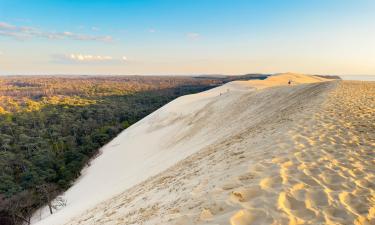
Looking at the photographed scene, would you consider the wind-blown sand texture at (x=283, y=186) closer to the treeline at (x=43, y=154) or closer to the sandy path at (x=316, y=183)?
the sandy path at (x=316, y=183)

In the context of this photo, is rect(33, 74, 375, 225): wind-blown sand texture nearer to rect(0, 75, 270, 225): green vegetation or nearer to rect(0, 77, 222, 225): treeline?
rect(0, 77, 222, 225): treeline

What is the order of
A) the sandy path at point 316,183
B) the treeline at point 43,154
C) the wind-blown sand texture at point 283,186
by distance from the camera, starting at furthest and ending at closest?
1. the treeline at point 43,154
2. the wind-blown sand texture at point 283,186
3. the sandy path at point 316,183

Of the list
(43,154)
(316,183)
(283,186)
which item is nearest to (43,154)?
(43,154)

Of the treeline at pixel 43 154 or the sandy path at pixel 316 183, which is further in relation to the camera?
the treeline at pixel 43 154

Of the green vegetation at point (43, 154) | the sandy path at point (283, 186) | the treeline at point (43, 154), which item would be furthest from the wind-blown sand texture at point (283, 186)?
the green vegetation at point (43, 154)

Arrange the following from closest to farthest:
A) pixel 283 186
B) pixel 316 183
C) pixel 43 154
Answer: pixel 283 186, pixel 316 183, pixel 43 154

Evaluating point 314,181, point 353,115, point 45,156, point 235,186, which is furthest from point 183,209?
point 45,156

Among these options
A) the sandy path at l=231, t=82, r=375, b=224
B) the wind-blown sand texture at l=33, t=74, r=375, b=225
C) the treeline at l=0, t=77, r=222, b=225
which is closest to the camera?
the sandy path at l=231, t=82, r=375, b=224

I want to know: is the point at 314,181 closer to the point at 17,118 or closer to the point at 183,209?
the point at 183,209

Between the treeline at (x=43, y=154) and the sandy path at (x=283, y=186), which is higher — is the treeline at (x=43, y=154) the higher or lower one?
the lower one

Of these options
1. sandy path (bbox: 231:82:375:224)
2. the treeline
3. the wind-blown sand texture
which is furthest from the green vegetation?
→ sandy path (bbox: 231:82:375:224)

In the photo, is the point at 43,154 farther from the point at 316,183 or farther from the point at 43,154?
the point at 316,183
